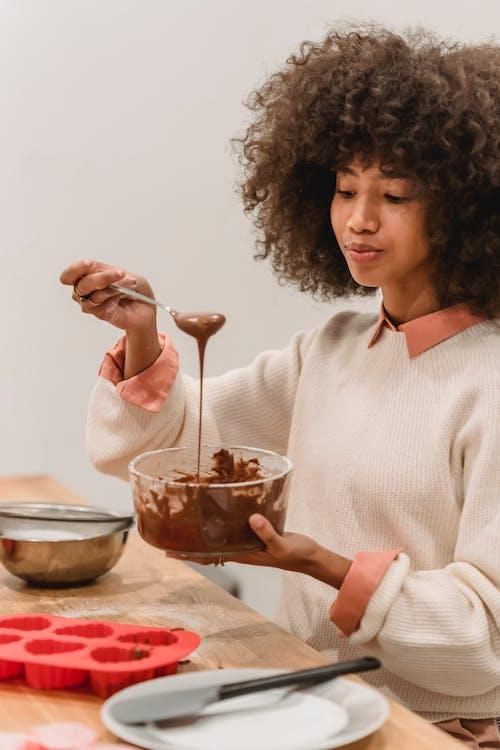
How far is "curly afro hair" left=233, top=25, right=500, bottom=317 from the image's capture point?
1.49m

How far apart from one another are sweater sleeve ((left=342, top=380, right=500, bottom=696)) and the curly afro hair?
26cm

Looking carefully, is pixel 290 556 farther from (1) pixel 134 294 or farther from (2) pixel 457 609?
(1) pixel 134 294

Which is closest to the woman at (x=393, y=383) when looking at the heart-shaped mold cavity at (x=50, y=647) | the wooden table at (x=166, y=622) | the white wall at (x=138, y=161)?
the wooden table at (x=166, y=622)

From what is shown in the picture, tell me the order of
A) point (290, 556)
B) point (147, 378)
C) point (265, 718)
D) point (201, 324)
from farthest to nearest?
point (147, 378)
point (201, 324)
point (290, 556)
point (265, 718)

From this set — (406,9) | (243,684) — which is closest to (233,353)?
(406,9)

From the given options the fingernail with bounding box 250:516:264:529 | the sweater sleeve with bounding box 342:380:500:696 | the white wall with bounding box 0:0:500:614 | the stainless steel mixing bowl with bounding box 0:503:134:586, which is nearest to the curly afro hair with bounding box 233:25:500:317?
the sweater sleeve with bounding box 342:380:500:696

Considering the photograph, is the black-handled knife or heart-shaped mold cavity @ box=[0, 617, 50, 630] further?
heart-shaped mold cavity @ box=[0, 617, 50, 630]

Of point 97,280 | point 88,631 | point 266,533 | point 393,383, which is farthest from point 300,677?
point 97,280

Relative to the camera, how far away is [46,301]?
3195 millimetres

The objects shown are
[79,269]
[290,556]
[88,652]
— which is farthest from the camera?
[79,269]

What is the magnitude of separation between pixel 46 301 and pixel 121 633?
2.04 metres

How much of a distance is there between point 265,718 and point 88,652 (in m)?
0.23

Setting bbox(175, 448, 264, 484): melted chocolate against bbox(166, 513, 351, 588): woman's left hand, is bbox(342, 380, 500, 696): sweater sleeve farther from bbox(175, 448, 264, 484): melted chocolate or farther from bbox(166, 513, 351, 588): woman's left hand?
bbox(175, 448, 264, 484): melted chocolate

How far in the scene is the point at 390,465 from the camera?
151 centimetres
